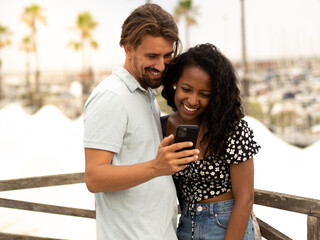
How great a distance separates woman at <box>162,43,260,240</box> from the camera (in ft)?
5.22

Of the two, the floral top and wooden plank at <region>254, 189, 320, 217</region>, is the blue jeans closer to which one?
the floral top

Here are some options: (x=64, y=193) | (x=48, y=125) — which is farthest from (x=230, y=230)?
(x=48, y=125)

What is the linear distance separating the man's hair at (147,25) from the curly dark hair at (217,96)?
119 millimetres

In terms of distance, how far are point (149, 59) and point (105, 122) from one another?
1.17 feet

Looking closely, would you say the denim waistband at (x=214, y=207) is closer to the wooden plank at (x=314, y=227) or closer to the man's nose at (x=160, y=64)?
the wooden plank at (x=314, y=227)

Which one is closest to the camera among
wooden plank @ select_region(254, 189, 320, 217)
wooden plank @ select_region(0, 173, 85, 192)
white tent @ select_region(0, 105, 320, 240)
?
wooden plank @ select_region(254, 189, 320, 217)

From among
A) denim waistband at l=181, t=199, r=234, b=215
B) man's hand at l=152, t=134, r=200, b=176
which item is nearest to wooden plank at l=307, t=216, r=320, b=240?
denim waistband at l=181, t=199, r=234, b=215

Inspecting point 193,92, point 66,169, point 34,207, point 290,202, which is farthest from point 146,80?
point 66,169

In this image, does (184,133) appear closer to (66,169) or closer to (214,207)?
(214,207)

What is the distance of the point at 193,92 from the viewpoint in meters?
1.62

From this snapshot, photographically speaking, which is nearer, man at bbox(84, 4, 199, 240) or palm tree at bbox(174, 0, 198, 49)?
man at bbox(84, 4, 199, 240)

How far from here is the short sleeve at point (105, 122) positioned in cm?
138

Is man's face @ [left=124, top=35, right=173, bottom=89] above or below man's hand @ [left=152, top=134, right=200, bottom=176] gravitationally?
above

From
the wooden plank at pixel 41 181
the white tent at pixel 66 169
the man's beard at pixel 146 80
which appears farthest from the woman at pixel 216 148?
the white tent at pixel 66 169
